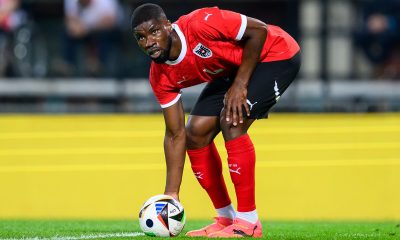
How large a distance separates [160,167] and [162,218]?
6079 mm

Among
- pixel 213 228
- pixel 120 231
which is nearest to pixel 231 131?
pixel 213 228

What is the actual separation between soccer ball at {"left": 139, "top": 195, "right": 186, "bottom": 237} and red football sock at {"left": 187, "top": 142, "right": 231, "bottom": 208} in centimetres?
52

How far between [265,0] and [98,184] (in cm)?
367

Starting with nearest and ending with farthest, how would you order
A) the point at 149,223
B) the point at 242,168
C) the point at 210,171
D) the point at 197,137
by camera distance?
1. the point at 149,223
2. the point at 242,168
3. the point at 197,137
4. the point at 210,171

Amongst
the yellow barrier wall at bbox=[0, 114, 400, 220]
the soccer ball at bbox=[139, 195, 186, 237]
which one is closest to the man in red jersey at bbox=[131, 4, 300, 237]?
the soccer ball at bbox=[139, 195, 186, 237]

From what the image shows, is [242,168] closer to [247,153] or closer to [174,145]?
[247,153]

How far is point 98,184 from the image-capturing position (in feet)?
44.4

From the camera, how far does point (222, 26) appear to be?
758cm

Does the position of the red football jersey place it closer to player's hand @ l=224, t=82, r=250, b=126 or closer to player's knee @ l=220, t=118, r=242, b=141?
player's hand @ l=224, t=82, r=250, b=126

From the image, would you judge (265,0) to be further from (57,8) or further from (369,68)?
(57,8)

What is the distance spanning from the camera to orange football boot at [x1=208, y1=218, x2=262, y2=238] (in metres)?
7.64

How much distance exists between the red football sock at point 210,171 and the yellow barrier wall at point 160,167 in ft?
15.4

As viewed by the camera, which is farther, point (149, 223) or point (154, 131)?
point (154, 131)

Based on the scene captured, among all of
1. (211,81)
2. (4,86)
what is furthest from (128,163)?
(211,81)
